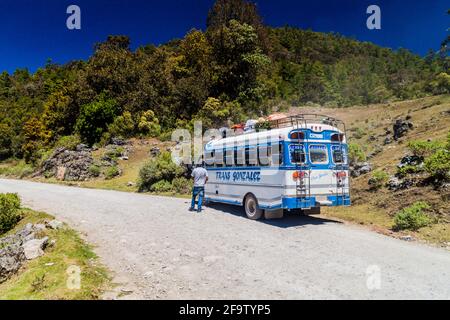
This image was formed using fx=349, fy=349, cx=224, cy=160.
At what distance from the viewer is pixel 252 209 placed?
13531 millimetres

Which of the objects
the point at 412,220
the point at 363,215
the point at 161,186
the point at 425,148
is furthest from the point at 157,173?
the point at 412,220

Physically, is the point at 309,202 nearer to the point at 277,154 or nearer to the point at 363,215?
the point at 277,154

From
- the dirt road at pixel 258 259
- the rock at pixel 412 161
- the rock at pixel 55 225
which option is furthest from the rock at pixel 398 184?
the rock at pixel 55 225

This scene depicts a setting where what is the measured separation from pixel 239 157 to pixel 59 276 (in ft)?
28.1

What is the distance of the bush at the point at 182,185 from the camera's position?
69.9ft

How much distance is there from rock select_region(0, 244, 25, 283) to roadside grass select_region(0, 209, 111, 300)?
0.88ft

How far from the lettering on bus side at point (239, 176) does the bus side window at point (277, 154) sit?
1016mm

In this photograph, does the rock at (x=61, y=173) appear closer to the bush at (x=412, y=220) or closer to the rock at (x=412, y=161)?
the rock at (x=412, y=161)

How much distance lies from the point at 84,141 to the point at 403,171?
121ft

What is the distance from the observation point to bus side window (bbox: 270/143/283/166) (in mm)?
11930

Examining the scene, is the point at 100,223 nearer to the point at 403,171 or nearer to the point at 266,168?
the point at 266,168

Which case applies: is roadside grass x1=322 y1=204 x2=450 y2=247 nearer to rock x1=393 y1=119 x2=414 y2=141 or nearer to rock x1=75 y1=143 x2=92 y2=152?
rock x1=393 y1=119 x2=414 y2=141

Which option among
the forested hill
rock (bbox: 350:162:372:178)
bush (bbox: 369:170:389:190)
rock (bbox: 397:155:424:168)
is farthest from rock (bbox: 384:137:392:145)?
the forested hill

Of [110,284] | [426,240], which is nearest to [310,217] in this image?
[426,240]
